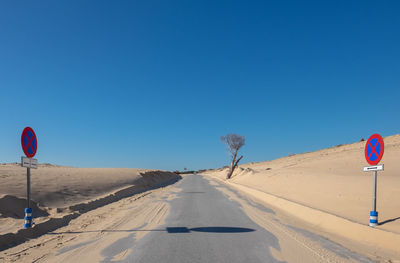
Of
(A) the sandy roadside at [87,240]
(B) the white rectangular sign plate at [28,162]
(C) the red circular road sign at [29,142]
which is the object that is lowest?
(A) the sandy roadside at [87,240]

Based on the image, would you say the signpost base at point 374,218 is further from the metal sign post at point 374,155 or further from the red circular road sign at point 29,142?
the red circular road sign at point 29,142

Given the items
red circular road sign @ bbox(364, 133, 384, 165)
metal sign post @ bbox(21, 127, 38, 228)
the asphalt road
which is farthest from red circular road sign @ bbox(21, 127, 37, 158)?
red circular road sign @ bbox(364, 133, 384, 165)

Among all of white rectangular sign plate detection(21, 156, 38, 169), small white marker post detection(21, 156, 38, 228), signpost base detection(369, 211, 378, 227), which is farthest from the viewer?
white rectangular sign plate detection(21, 156, 38, 169)

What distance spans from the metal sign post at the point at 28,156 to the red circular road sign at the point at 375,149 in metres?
9.75

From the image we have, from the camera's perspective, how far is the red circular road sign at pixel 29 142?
24.9 feet

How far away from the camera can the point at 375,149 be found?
7.78 m

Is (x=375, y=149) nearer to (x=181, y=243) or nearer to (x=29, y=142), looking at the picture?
(x=181, y=243)

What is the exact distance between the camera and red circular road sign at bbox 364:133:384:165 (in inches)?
298

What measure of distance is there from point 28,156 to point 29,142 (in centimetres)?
40

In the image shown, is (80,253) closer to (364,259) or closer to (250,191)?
(364,259)

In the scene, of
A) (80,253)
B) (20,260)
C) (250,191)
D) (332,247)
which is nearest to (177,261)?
(80,253)

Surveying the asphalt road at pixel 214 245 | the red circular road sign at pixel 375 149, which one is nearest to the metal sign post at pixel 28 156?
the asphalt road at pixel 214 245

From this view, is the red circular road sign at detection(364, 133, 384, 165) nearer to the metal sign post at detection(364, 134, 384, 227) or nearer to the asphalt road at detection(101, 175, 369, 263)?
the metal sign post at detection(364, 134, 384, 227)

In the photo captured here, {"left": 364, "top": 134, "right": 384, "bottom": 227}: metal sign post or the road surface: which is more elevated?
→ {"left": 364, "top": 134, "right": 384, "bottom": 227}: metal sign post
